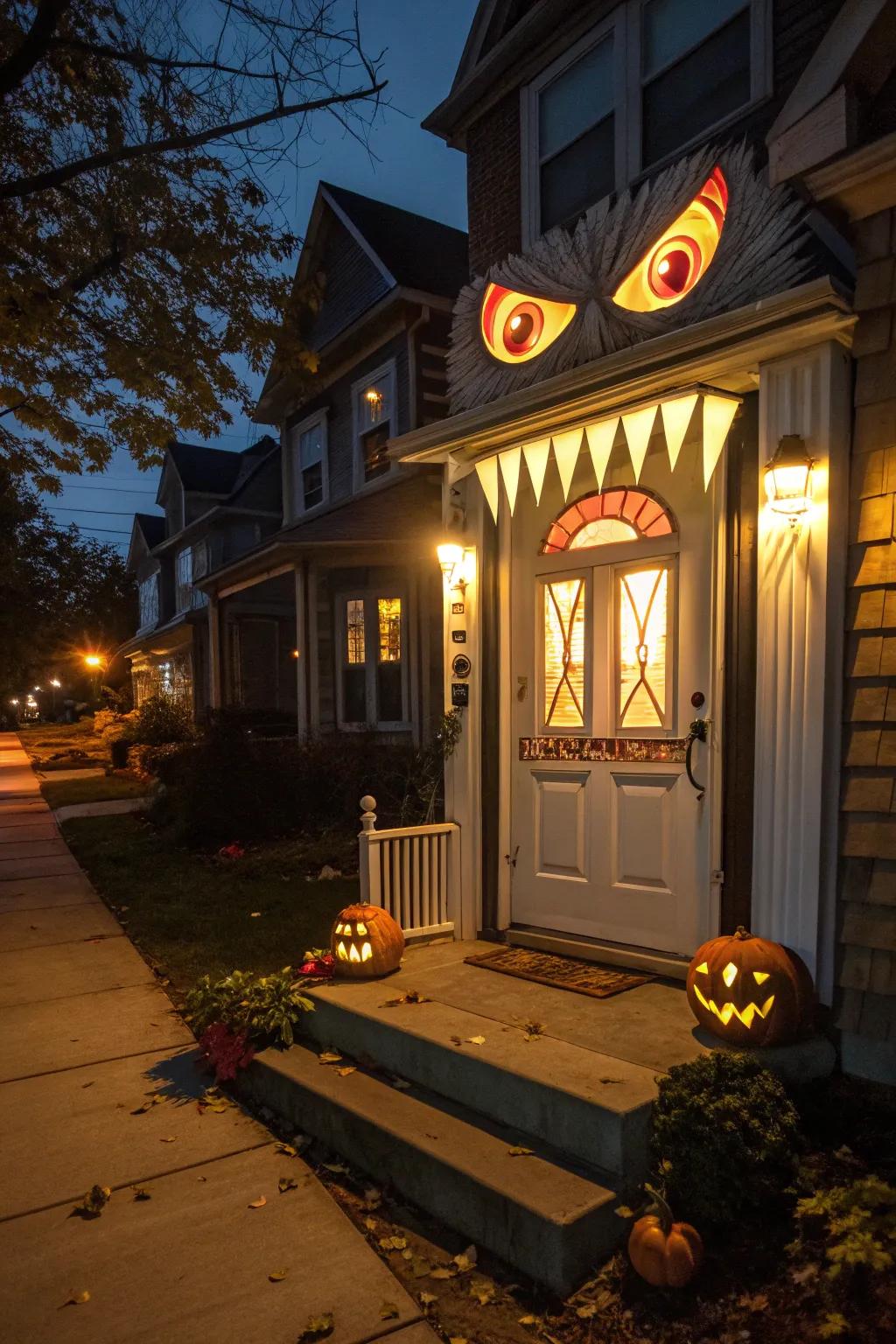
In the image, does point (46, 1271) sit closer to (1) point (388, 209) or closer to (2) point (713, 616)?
(2) point (713, 616)

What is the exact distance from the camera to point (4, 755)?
1032 inches

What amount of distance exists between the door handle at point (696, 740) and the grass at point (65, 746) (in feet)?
62.1

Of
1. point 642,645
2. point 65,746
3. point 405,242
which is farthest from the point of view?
point 65,746

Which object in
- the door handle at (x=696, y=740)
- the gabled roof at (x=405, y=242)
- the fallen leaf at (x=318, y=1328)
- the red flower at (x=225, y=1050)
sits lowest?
the fallen leaf at (x=318, y=1328)

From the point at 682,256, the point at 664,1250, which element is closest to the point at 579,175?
the point at 682,256

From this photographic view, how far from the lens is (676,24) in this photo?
489cm

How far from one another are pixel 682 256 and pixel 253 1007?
4485mm

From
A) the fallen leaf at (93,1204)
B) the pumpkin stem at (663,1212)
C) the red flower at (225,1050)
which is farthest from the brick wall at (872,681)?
the fallen leaf at (93,1204)

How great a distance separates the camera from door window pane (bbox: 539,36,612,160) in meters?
5.33

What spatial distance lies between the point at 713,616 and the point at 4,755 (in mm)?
26595

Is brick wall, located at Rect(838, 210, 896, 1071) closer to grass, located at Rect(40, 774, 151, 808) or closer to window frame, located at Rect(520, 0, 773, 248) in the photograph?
window frame, located at Rect(520, 0, 773, 248)

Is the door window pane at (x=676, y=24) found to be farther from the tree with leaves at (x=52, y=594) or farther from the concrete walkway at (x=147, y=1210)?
the tree with leaves at (x=52, y=594)

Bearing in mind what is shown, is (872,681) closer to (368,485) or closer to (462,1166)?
(462,1166)

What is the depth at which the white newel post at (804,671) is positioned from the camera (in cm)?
366
